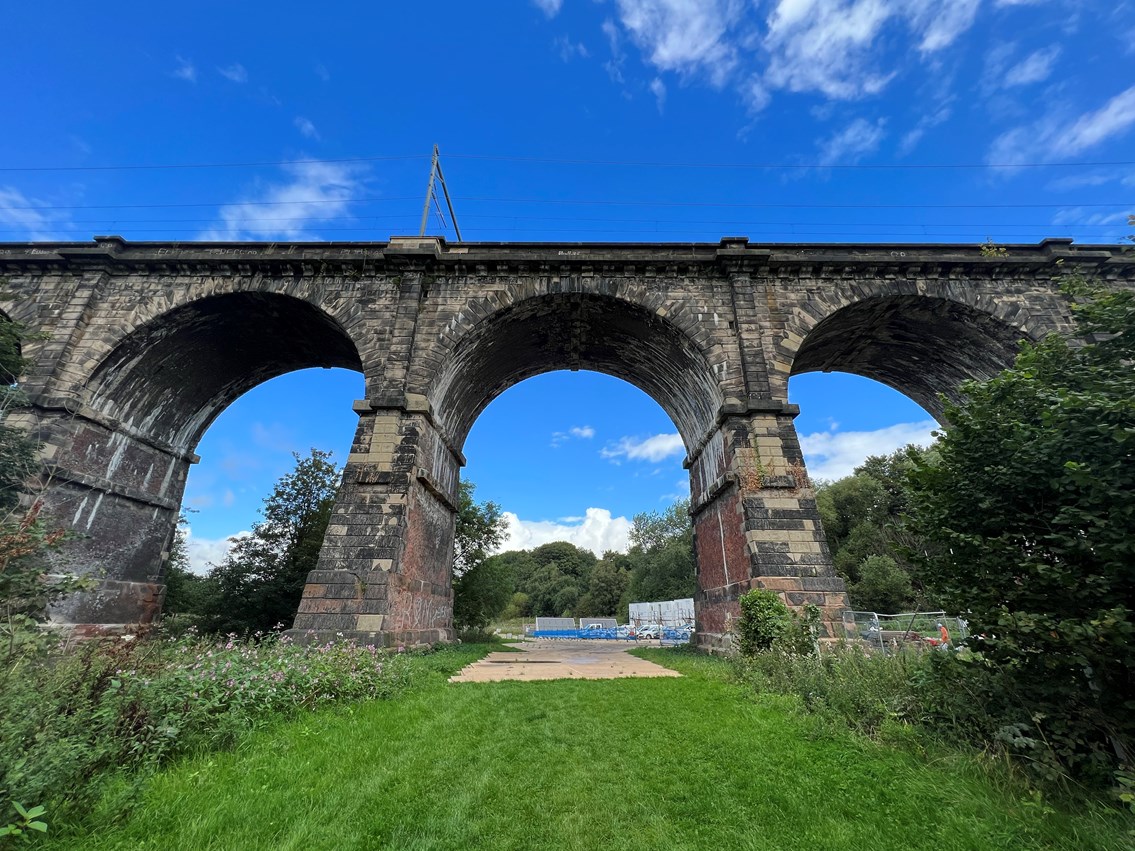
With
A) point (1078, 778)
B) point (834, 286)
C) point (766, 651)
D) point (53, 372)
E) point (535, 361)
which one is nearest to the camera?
point (1078, 778)

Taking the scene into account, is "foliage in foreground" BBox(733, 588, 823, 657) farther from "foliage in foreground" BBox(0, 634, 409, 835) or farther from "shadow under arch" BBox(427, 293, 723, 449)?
"foliage in foreground" BBox(0, 634, 409, 835)

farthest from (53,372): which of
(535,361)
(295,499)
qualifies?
(535,361)

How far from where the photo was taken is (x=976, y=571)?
4191 millimetres

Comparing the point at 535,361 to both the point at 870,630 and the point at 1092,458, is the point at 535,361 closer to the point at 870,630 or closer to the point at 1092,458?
the point at 870,630

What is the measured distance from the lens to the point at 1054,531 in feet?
12.9

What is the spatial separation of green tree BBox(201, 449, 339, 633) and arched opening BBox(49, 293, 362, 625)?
3087 millimetres

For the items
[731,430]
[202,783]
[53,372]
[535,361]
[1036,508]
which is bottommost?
[202,783]

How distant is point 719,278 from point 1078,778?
12.9 m

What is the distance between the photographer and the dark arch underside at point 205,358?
14141 mm

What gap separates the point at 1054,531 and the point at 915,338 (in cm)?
1377

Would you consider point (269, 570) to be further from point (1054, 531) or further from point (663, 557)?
point (663, 557)

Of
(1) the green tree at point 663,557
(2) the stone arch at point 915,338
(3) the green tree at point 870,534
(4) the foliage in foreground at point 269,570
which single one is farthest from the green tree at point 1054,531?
(1) the green tree at point 663,557

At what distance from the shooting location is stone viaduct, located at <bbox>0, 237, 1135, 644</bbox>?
41.6ft

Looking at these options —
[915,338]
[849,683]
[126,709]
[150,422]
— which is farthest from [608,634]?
[126,709]
